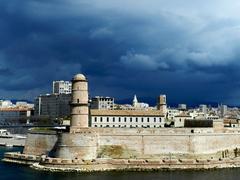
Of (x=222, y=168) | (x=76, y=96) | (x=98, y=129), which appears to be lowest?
(x=222, y=168)

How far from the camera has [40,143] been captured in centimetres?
6006

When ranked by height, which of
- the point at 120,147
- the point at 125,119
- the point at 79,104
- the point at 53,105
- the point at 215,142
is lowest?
the point at 120,147

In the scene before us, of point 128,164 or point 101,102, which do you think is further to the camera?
point 101,102

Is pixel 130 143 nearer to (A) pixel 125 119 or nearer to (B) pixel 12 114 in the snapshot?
(A) pixel 125 119

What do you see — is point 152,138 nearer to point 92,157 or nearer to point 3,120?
point 92,157

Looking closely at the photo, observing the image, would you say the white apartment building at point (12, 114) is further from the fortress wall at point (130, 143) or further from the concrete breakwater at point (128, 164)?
the concrete breakwater at point (128, 164)

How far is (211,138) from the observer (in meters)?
58.9

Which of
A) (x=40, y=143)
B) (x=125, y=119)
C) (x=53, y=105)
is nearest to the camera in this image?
(x=40, y=143)

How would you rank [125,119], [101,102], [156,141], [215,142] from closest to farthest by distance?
[156,141] → [215,142] → [125,119] → [101,102]

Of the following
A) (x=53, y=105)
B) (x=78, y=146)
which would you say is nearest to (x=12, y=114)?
(x=53, y=105)

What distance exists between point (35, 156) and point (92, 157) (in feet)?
27.6

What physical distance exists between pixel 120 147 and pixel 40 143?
33.8 feet

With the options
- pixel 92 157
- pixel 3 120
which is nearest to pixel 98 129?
pixel 92 157

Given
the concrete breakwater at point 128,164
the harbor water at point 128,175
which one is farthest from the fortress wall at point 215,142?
the harbor water at point 128,175
